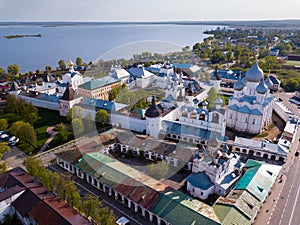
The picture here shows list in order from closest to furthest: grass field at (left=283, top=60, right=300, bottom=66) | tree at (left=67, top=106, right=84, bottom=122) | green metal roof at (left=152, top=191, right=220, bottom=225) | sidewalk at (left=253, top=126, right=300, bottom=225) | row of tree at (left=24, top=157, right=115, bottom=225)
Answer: green metal roof at (left=152, top=191, right=220, bottom=225), row of tree at (left=24, top=157, right=115, bottom=225), sidewalk at (left=253, top=126, right=300, bottom=225), tree at (left=67, top=106, right=84, bottom=122), grass field at (left=283, top=60, right=300, bottom=66)

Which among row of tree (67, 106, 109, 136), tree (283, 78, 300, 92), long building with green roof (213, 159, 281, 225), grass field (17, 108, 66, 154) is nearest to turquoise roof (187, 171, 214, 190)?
long building with green roof (213, 159, 281, 225)

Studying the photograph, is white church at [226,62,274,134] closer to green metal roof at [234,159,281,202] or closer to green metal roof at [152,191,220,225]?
green metal roof at [234,159,281,202]

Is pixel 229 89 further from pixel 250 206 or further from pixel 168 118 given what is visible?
pixel 250 206

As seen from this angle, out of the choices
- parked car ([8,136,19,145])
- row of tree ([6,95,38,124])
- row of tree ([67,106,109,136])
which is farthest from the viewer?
row of tree ([6,95,38,124])

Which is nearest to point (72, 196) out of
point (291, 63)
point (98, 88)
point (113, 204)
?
point (113, 204)

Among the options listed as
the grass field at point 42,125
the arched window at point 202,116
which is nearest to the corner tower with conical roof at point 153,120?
the arched window at point 202,116

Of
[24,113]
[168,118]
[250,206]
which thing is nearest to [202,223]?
[250,206]

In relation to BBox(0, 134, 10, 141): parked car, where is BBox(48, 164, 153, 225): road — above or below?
below
